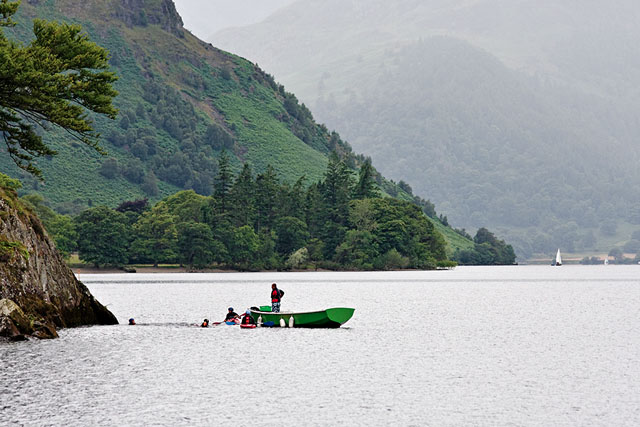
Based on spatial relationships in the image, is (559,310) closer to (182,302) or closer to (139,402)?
(182,302)

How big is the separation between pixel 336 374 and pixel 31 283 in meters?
25.6

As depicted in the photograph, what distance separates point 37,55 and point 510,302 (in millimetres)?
72644

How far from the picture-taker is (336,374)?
1725 inches

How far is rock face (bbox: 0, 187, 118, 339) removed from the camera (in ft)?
177

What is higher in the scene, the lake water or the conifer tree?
the conifer tree

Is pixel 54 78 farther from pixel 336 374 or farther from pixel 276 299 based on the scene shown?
pixel 336 374

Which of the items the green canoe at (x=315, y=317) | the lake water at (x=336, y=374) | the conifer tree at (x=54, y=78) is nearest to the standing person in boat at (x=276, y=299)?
the green canoe at (x=315, y=317)

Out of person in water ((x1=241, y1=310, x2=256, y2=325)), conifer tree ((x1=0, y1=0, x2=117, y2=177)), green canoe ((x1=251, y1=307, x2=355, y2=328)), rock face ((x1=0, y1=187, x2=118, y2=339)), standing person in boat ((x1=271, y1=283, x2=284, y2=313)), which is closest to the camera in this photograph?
rock face ((x1=0, y1=187, x2=118, y2=339))

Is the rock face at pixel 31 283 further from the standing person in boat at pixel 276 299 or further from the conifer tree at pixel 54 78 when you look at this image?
the standing person in boat at pixel 276 299

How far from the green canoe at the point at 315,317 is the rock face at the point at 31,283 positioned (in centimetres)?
1571

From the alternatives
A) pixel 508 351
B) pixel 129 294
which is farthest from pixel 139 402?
pixel 129 294

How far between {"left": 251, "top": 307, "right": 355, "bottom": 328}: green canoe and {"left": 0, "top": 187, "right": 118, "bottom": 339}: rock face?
51.5 ft

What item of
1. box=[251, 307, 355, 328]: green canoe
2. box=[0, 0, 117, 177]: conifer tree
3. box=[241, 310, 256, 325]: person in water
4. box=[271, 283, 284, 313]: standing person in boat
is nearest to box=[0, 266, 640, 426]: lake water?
box=[251, 307, 355, 328]: green canoe

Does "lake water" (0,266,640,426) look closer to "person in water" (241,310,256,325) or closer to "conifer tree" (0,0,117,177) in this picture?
"person in water" (241,310,256,325)
